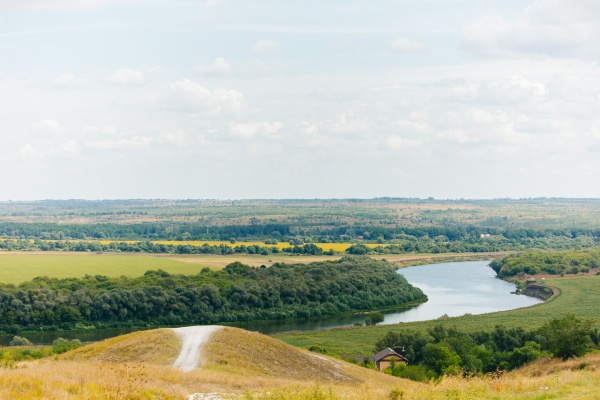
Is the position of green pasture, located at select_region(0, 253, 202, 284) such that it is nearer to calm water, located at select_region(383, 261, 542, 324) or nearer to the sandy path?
calm water, located at select_region(383, 261, 542, 324)

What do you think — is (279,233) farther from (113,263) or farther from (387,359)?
(387,359)

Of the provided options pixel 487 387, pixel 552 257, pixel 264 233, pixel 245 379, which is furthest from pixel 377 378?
pixel 264 233

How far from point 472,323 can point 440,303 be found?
17063mm

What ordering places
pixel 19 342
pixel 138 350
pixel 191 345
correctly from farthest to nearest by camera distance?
1. pixel 19 342
2. pixel 191 345
3. pixel 138 350

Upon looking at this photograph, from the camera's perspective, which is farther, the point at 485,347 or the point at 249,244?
the point at 249,244

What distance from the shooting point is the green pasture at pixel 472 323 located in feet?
169

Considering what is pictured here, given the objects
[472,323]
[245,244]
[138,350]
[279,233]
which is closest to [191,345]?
[138,350]

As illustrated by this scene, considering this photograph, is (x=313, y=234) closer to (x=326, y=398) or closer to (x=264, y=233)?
(x=264, y=233)

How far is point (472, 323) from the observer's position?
5947 centimetres

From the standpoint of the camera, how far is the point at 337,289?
79562 mm

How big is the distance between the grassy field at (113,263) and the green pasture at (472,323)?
3445 cm

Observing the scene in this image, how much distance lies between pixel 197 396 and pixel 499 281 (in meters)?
87.5

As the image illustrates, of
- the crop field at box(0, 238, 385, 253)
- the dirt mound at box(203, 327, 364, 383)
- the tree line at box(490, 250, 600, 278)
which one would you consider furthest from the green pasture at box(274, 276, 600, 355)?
the crop field at box(0, 238, 385, 253)

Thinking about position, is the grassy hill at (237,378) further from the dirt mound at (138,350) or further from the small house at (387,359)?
the small house at (387,359)
